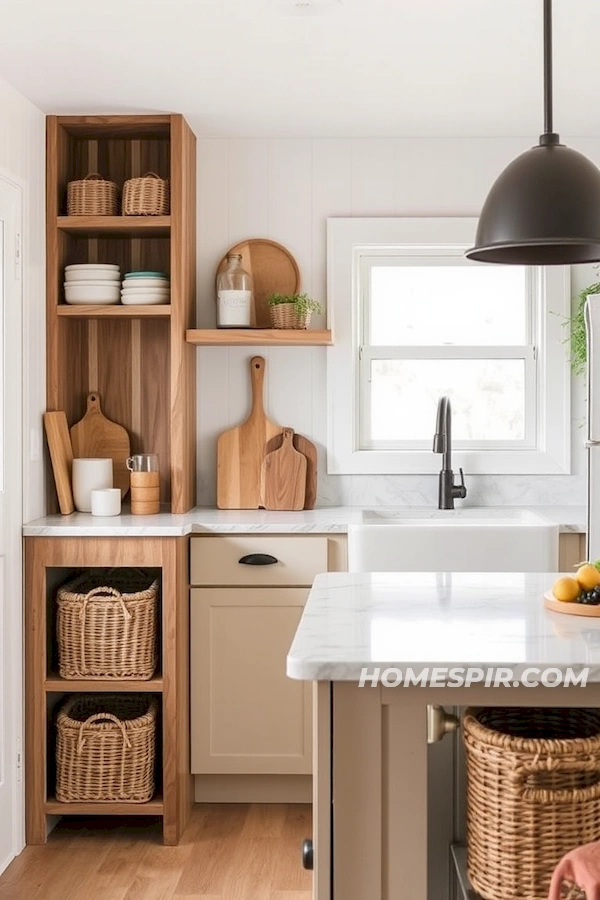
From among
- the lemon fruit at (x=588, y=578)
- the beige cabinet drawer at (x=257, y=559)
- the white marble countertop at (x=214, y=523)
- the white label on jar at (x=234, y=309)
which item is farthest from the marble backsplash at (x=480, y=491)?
the lemon fruit at (x=588, y=578)

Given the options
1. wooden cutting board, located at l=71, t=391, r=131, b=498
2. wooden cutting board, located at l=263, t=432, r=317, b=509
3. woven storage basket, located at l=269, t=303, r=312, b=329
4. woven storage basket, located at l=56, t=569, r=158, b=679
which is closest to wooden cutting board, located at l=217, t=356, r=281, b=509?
wooden cutting board, located at l=263, t=432, r=317, b=509

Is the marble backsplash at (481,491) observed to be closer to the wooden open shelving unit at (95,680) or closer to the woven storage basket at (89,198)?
the wooden open shelving unit at (95,680)

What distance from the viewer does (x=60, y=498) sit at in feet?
12.6

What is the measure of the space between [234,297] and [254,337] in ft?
0.60

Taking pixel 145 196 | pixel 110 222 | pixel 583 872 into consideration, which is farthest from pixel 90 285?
pixel 583 872

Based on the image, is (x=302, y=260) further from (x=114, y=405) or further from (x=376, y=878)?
(x=376, y=878)

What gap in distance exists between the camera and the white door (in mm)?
3354

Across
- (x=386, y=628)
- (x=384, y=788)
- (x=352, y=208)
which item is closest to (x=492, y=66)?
(x=352, y=208)

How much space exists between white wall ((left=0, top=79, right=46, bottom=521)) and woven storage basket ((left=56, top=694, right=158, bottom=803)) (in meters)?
0.74

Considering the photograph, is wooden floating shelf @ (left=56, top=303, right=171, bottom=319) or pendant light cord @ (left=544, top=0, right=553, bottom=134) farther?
wooden floating shelf @ (left=56, top=303, right=171, bottom=319)

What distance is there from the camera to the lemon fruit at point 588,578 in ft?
7.29

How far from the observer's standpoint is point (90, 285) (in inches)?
154

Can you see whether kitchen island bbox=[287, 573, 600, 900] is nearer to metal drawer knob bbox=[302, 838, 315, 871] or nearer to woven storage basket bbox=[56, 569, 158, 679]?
metal drawer knob bbox=[302, 838, 315, 871]

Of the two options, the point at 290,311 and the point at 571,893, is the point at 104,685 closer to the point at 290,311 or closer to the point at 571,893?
the point at 290,311
